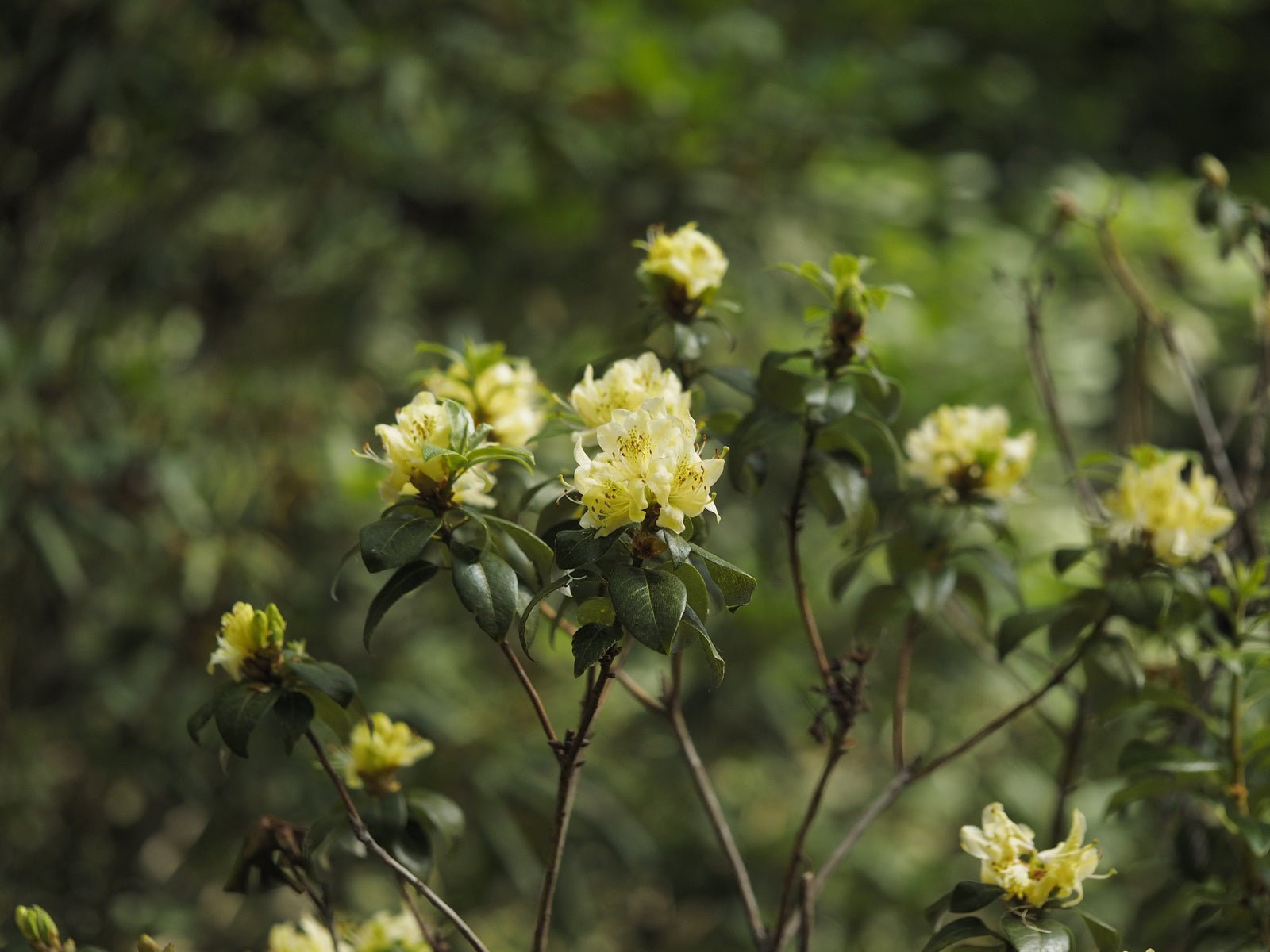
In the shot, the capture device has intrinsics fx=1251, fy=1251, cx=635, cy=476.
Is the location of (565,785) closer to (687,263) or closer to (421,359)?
(687,263)

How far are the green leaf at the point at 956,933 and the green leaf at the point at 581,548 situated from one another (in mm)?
265

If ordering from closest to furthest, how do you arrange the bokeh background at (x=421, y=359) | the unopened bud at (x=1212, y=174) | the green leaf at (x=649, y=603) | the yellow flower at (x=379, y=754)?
A: the green leaf at (x=649, y=603), the yellow flower at (x=379, y=754), the unopened bud at (x=1212, y=174), the bokeh background at (x=421, y=359)

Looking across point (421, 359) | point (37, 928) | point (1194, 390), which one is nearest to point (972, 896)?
point (37, 928)

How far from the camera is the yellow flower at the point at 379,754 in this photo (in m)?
0.77

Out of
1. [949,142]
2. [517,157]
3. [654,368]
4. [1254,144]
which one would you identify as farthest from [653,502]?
[1254,144]

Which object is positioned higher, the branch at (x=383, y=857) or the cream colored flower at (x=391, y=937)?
the branch at (x=383, y=857)

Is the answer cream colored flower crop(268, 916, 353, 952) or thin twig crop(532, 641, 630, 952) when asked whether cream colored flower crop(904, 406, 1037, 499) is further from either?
cream colored flower crop(268, 916, 353, 952)

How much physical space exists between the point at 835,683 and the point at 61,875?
5.05 feet

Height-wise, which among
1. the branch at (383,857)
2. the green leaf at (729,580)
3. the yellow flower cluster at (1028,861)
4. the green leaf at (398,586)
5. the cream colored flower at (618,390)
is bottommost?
the yellow flower cluster at (1028,861)

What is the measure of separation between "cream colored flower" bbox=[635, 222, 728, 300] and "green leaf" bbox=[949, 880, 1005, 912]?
15.0 inches

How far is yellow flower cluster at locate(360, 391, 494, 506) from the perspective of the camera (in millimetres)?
640

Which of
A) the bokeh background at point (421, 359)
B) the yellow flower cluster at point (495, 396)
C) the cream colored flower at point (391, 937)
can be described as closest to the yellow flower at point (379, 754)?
the cream colored flower at point (391, 937)

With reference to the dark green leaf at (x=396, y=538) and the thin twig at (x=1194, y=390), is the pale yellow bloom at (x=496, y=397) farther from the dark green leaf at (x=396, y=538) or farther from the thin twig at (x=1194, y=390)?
the thin twig at (x=1194, y=390)

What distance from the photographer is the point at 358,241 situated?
2.41 metres
